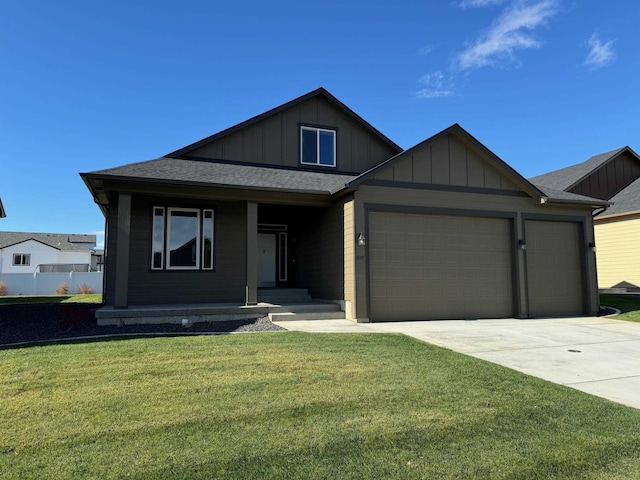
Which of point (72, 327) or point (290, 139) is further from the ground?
point (290, 139)

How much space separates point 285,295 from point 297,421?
28.5 ft

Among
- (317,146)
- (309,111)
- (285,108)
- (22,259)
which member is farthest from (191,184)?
(22,259)

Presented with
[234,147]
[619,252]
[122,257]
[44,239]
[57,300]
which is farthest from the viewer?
[44,239]

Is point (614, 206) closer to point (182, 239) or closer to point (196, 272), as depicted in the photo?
point (196, 272)

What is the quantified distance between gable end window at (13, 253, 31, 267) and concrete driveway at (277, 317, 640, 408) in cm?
4143

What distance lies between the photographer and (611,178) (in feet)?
65.1

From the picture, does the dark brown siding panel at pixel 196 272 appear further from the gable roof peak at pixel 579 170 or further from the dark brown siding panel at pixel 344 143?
the gable roof peak at pixel 579 170

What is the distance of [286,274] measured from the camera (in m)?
13.8

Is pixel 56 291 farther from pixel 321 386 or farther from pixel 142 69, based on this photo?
pixel 321 386

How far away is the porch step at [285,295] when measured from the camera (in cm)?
1184

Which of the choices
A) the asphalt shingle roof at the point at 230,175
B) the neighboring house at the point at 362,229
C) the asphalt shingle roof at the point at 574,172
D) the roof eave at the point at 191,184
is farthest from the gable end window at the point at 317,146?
the asphalt shingle roof at the point at 574,172

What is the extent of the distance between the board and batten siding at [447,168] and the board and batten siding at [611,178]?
10.2m

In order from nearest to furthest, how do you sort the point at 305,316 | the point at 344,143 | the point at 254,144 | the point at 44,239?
the point at 305,316 → the point at 254,144 → the point at 344,143 → the point at 44,239

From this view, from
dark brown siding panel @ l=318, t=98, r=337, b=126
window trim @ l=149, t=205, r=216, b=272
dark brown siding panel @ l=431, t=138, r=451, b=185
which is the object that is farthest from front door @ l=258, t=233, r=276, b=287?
dark brown siding panel @ l=431, t=138, r=451, b=185
